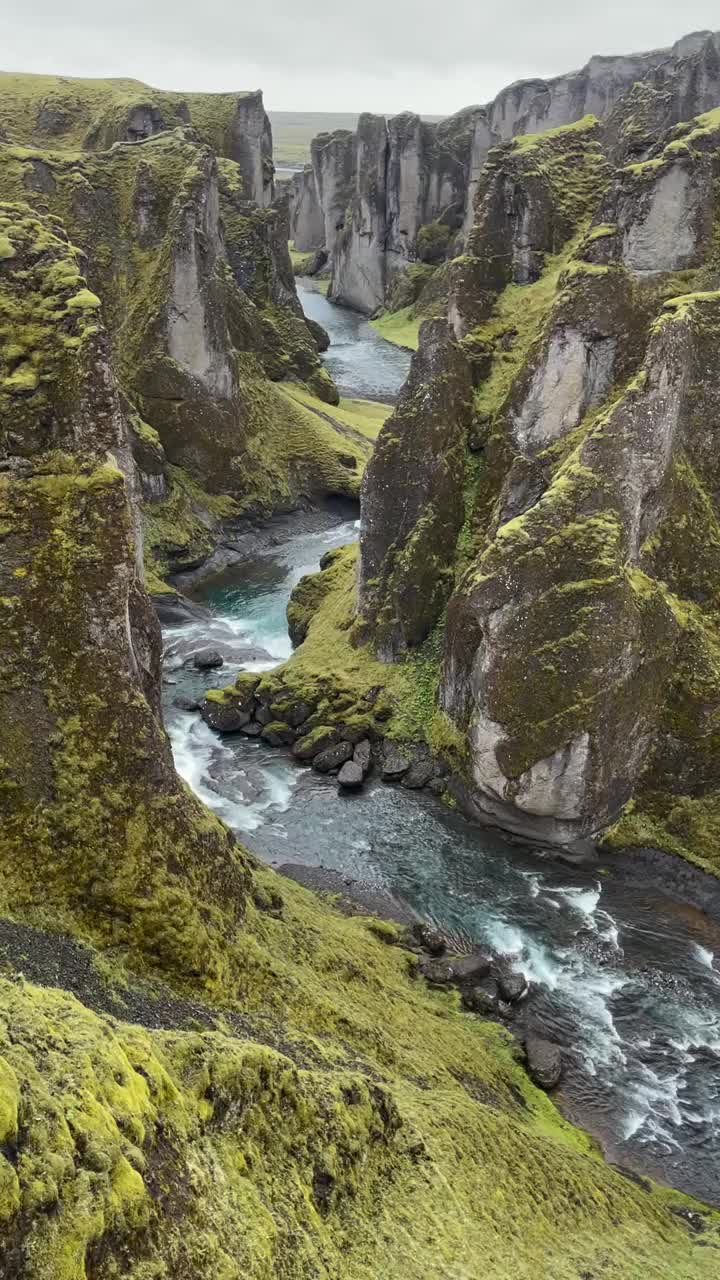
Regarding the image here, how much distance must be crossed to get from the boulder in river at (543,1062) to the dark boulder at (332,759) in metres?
14.8

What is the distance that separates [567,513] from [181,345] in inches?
1452

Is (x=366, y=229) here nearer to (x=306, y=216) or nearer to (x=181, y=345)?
(x=306, y=216)

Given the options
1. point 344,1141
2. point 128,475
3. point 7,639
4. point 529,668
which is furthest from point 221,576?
point 344,1141

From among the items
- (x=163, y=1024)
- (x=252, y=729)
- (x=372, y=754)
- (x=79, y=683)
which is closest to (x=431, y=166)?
(x=252, y=729)

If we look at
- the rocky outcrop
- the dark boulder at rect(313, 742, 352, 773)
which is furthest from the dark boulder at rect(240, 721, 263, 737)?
the rocky outcrop

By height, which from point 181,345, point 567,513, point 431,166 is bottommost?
point 567,513

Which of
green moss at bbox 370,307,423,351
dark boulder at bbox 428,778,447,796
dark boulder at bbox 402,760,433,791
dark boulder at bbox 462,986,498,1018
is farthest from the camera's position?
green moss at bbox 370,307,423,351

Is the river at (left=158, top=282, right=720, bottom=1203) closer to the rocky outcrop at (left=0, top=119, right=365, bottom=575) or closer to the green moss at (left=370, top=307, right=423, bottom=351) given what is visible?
the rocky outcrop at (left=0, top=119, right=365, bottom=575)

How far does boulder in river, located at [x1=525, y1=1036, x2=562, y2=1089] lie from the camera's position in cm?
2320

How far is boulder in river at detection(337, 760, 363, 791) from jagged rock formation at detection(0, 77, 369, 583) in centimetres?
2340

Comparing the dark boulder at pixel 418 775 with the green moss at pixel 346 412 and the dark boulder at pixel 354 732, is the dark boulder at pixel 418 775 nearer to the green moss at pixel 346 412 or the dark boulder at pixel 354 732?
the dark boulder at pixel 354 732

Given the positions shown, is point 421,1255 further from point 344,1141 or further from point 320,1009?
point 320,1009

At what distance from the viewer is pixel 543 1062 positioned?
925 inches

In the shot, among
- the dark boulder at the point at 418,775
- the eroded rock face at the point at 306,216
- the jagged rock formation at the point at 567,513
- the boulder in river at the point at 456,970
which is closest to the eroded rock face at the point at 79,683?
the boulder in river at the point at 456,970
